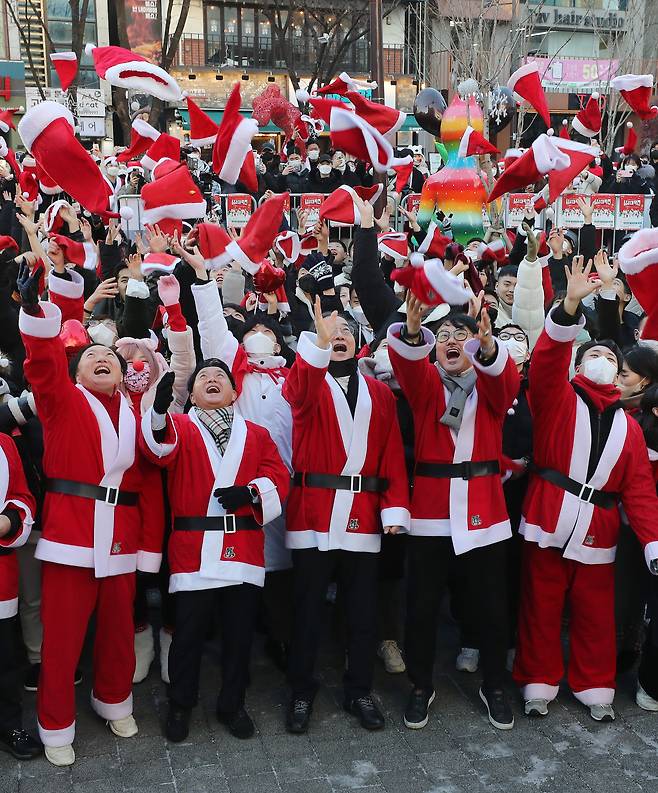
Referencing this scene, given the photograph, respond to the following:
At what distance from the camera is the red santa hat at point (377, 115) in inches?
223

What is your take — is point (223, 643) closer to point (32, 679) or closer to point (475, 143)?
point (32, 679)

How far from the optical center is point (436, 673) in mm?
4871

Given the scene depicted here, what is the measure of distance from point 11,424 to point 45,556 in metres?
0.66

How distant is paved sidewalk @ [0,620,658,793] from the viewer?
12.8 ft

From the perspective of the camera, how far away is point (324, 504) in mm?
4395

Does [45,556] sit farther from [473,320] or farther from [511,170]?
[511,170]

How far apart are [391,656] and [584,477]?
1.31 meters

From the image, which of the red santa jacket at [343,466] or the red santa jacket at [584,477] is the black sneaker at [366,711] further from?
the red santa jacket at [584,477]

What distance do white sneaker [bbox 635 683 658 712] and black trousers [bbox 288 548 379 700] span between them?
1.22 meters

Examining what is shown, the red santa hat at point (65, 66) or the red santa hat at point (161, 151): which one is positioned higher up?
the red santa hat at point (65, 66)

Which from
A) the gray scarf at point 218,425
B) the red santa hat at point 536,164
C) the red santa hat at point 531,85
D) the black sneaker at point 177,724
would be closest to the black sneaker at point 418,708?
the black sneaker at point 177,724

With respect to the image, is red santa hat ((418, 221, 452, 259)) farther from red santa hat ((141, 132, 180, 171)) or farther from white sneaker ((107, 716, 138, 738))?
white sneaker ((107, 716, 138, 738))

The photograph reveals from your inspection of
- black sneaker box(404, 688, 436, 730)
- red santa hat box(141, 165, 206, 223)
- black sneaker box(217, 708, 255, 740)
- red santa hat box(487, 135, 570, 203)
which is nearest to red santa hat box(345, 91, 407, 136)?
red santa hat box(487, 135, 570, 203)

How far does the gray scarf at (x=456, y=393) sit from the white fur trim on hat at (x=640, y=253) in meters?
0.86
